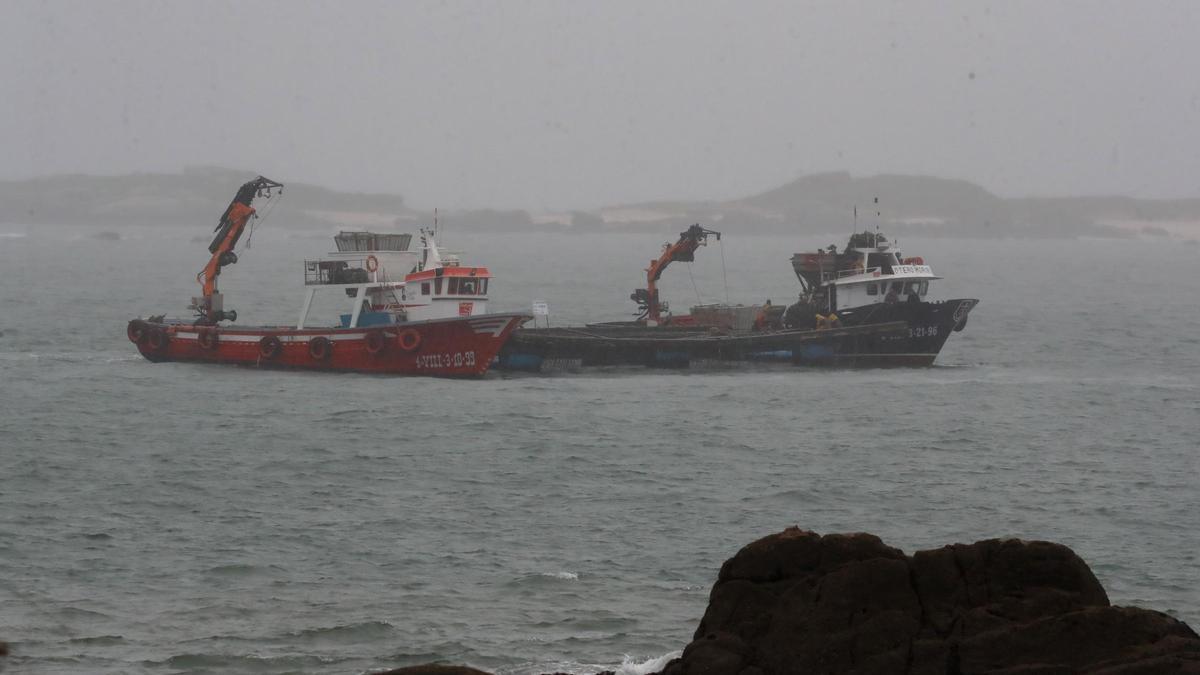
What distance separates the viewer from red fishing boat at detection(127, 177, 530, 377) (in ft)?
183

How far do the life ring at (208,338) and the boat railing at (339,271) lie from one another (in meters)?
4.20

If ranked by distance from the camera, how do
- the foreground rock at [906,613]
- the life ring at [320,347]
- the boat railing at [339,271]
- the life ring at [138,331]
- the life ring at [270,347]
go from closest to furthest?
the foreground rock at [906,613], the life ring at [320,347], the life ring at [270,347], the boat railing at [339,271], the life ring at [138,331]

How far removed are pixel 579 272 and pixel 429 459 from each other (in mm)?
132471

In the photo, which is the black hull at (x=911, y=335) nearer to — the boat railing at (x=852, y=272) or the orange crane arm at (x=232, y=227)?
the boat railing at (x=852, y=272)

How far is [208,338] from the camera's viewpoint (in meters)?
58.8

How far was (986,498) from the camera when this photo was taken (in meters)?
36.1

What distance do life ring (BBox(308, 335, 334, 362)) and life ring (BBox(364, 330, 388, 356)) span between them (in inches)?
62.2

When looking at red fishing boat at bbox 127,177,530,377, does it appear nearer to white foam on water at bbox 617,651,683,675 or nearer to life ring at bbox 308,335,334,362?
life ring at bbox 308,335,334,362

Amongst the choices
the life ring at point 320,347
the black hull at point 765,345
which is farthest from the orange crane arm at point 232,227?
the black hull at point 765,345

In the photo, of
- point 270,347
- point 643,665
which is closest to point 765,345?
point 270,347

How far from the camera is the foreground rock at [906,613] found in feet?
48.7

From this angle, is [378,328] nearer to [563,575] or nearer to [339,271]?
[339,271]

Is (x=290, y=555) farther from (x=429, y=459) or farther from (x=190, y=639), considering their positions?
(x=429, y=459)

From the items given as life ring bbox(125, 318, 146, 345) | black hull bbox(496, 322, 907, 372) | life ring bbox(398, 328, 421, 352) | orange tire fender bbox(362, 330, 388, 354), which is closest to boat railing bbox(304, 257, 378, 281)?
orange tire fender bbox(362, 330, 388, 354)
